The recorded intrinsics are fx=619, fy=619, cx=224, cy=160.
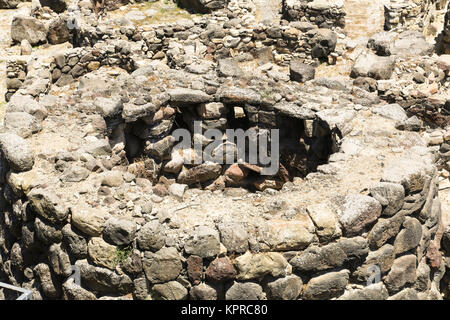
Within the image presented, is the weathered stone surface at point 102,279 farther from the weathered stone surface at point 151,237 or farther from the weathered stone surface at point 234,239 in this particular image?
the weathered stone surface at point 234,239

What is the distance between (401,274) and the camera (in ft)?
33.0

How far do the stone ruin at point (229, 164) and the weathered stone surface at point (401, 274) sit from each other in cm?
3

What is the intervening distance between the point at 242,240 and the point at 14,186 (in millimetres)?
4057

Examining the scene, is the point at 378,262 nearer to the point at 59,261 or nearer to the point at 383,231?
the point at 383,231

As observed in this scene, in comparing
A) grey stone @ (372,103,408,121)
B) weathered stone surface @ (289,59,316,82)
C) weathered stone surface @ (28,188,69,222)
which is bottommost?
weathered stone surface @ (28,188,69,222)

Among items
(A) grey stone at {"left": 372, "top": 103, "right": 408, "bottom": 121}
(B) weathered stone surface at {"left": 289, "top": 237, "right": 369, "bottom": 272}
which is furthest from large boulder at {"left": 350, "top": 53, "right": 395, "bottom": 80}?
(B) weathered stone surface at {"left": 289, "top": 237, "right": 369, "bottom": 272}

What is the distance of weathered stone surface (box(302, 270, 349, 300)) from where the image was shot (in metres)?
9.30

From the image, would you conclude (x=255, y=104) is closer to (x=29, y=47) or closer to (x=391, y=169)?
(x=391, y=169)

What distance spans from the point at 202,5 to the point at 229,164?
20.2ft

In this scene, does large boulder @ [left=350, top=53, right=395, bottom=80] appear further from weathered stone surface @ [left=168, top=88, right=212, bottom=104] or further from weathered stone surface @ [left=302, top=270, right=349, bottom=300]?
weathered stone surface @ [left=302, top=270, right=349, bottom=300]

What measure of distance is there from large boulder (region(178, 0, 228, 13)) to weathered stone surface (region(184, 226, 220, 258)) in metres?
10.3

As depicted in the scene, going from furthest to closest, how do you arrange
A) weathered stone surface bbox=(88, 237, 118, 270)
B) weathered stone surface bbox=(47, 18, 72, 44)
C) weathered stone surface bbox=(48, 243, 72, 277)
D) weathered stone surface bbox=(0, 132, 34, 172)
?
weathered stone surface bbox=(47, 18, 72, 44) → weathered stone surface bbox=(0, 132, 34, 172) → weathered stone surface bbox=(48, 243, 72, 277) → weathered stone surface bbox=(88, 237, 118, 270)

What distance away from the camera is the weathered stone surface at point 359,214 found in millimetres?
9227

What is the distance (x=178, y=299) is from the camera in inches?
361
